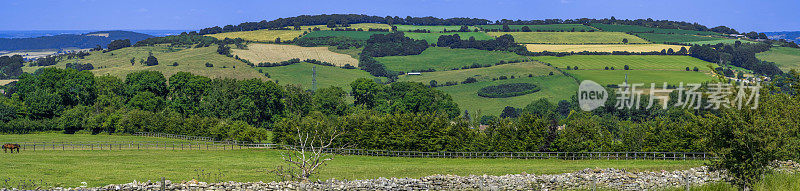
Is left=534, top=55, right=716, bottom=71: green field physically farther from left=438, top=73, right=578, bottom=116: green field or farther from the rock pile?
the rock pile

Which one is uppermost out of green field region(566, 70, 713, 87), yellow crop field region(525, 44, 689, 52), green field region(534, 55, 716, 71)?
yellow crop field region(525, 44, 689, 52)

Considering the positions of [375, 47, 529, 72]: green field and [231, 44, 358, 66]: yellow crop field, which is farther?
[231, 44, 358, 66]: yellow crop field

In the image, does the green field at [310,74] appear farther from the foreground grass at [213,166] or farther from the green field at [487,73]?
the foreground grass at [213,166]

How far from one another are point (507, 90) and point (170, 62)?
8785 cm

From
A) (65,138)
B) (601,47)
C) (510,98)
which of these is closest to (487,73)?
(510,98)

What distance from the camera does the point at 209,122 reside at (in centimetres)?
7144

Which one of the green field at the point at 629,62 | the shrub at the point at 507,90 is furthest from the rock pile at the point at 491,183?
the green field at the point at 629,62

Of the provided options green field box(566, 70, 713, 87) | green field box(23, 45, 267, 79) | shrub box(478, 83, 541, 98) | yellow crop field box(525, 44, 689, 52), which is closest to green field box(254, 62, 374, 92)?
green field box(23, 45, 267, 79)

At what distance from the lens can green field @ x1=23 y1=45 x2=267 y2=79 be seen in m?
147

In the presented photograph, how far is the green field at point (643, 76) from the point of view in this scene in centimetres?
12952

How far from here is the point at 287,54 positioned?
177250mm

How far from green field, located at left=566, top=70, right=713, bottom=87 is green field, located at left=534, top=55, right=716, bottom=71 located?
5551 mm

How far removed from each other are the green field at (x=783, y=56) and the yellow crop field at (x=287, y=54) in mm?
107806

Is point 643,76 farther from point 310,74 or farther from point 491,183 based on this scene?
point 491,183
